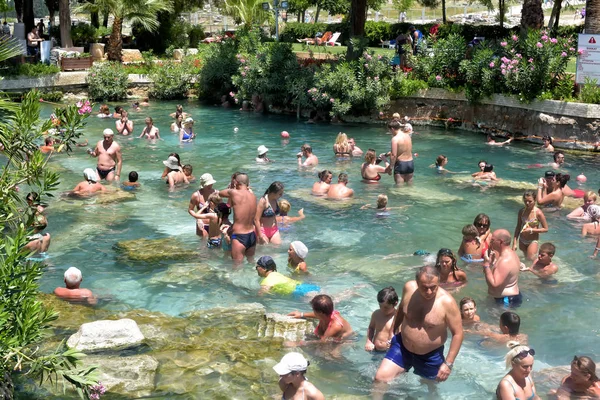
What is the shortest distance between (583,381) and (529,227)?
4.61m

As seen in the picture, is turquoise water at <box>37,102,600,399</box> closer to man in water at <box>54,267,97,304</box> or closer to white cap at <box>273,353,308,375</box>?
man in water at <box>54,267,97,304</box>

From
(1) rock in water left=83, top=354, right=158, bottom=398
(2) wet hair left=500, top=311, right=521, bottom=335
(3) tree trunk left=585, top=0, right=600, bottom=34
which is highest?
(3) tree trunk left=585, top=0, right=600, bottom=34

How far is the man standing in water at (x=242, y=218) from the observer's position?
35.8ft

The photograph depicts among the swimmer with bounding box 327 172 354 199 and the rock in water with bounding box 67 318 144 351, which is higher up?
the swimmer with bounding box 327 172 354 199

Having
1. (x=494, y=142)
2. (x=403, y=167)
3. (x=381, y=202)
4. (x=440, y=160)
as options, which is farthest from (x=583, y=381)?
(x=494, y=142)

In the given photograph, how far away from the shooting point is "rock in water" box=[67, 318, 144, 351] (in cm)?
833

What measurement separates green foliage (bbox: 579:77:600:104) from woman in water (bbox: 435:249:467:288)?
497 inches

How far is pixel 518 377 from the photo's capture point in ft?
22.1

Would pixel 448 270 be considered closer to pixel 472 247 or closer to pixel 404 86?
pixel 472 247

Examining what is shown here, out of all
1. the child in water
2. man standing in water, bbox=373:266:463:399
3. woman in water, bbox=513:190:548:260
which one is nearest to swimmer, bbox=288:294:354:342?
the child in water

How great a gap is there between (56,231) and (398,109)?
48.3ft

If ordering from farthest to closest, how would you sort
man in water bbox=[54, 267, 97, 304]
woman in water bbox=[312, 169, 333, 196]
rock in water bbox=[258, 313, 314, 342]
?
woman in water bbox=[312, 169, 333, 196]
man in water bbox=[54, 267, 97, 304]
rock in water bbox=[258, 313, 314, 342]

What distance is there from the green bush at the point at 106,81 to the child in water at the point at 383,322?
79.9ft

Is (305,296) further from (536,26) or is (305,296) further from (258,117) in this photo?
(258,117)
